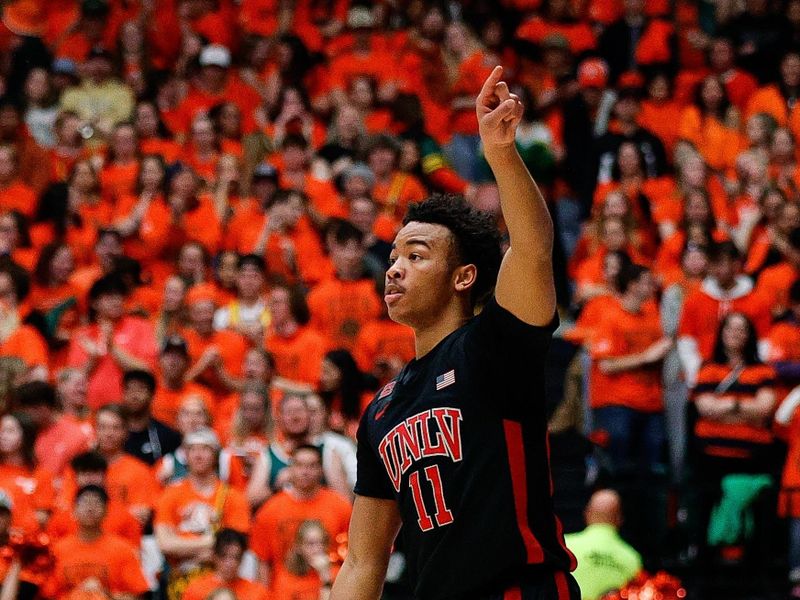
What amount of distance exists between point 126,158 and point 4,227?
124cm

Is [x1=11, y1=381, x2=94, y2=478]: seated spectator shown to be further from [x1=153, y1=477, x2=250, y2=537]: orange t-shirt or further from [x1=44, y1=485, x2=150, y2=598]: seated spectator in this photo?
[x1=44, y1=485, x2=150, y2=598]: seated spectator

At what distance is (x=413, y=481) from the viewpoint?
3873 mm

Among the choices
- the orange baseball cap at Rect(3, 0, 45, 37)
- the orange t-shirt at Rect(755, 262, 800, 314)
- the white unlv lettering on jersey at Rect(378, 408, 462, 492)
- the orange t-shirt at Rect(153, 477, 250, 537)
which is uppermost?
the orange baseball cap at Rect(3, 0, 45, 37)

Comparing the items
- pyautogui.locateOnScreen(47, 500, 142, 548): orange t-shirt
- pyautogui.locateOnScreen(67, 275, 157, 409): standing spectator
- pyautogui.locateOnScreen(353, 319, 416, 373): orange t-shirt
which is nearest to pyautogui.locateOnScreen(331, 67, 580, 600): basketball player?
pyautogui.locateOnScreen(47, 500, 142, 548): orange t-shirt

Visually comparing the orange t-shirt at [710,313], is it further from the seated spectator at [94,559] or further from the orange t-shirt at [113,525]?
the seated spectator at [94,559]

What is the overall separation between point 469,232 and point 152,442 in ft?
17.5

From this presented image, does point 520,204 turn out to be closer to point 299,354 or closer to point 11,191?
point 299,354

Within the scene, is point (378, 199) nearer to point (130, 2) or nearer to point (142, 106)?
point (142, 106)

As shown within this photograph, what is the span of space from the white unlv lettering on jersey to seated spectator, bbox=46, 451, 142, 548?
4.44 metres

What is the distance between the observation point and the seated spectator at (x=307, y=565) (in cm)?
786

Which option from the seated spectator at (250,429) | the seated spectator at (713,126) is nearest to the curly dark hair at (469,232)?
the seated spectator at (250,429)

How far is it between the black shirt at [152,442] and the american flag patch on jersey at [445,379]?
5.29 m

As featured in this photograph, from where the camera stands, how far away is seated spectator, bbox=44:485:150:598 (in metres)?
7.86

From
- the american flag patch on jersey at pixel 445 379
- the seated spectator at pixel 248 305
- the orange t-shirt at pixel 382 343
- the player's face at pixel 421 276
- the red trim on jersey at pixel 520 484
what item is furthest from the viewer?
the seated spectator at pixel 248 305
